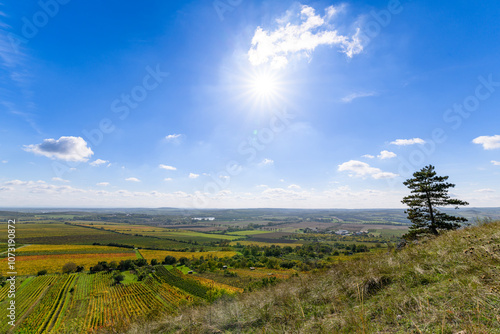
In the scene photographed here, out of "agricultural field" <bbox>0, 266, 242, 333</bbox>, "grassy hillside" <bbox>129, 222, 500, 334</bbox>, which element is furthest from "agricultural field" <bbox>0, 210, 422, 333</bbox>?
"grassy hillside" <bbox>129, 222, 500, 334</bbox>

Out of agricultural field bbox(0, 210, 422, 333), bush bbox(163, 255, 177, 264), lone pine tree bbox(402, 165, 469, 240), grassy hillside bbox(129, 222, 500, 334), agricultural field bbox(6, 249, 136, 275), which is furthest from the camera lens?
bush bbox(163, 255, 177, 264)

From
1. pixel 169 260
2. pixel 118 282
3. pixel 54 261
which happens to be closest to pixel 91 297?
pixel 118 282

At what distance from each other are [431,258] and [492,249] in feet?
7.67

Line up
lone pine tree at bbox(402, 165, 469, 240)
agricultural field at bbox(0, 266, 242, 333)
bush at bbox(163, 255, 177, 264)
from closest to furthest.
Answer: lone pine tree at bbox(402, 165, 469, 240) → agricultural field at bbox(0, 266, 242, 333) → bush at bbox(163, 255, 177, 264)

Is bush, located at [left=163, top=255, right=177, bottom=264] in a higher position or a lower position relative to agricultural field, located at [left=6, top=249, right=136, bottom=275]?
lower

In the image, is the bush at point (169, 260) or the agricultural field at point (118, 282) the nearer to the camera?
the agricultural field at point (118, 282)

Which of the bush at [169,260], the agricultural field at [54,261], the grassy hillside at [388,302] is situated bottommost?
the bush at [169,260]

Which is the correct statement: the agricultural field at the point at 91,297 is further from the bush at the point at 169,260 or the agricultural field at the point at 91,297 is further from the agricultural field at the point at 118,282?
the bush at the point at 169,260

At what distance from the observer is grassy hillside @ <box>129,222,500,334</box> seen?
444 centimetres

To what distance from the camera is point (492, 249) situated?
6.60 meters

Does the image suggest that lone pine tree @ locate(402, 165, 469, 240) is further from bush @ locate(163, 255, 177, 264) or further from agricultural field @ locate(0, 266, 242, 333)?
bush @ locate(163, 255, 177, 264)

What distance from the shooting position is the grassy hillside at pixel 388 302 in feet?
14.6

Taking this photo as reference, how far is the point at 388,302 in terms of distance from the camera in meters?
6.10

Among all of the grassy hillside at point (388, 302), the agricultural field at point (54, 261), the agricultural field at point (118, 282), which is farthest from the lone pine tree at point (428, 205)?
the agricultural field at point (54, 261)
